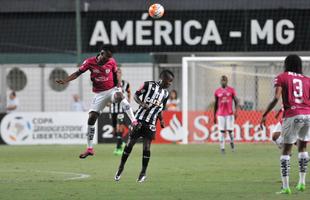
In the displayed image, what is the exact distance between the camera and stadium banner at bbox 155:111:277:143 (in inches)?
1395

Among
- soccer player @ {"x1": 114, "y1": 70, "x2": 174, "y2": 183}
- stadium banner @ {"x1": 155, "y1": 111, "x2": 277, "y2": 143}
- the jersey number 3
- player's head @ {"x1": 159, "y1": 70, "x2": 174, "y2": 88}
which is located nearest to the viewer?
the jersey number 3

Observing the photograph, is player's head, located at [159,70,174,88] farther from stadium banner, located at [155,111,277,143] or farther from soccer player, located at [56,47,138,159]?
stadium banner, located at [155,111,277,143]

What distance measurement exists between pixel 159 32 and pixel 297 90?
1133 inches

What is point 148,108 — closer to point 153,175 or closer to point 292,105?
point 153,175

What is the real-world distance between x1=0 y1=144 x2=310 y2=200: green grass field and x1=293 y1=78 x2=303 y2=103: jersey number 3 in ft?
5.06

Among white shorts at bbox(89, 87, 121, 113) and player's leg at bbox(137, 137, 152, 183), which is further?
white shorts at bbox(89, 87, 121, 113)

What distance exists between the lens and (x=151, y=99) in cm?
1773

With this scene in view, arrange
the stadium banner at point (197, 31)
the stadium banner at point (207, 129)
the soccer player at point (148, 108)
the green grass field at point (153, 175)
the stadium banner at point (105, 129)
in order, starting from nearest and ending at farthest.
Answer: the green grass field at point (153, 175) → the soccer player at point (148, 108) → the stadium banner at point (207, 129) → the stadium banner at point (105, 129) → the stadium banner at point (197, 31)

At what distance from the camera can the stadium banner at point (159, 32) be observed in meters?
43.0

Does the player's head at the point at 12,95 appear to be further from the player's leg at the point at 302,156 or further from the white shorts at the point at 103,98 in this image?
the player's leg at the point at 302,156

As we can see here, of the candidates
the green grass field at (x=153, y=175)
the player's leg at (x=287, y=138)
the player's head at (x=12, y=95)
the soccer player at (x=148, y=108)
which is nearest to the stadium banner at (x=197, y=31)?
the player's head at (x=12, y=95)

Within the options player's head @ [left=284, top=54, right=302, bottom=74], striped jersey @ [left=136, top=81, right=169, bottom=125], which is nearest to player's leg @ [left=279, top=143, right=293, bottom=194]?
player's head @ [left=284, top=54, right=302, bottom=74]

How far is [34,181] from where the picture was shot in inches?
711

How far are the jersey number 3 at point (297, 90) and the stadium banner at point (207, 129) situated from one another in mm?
20408
